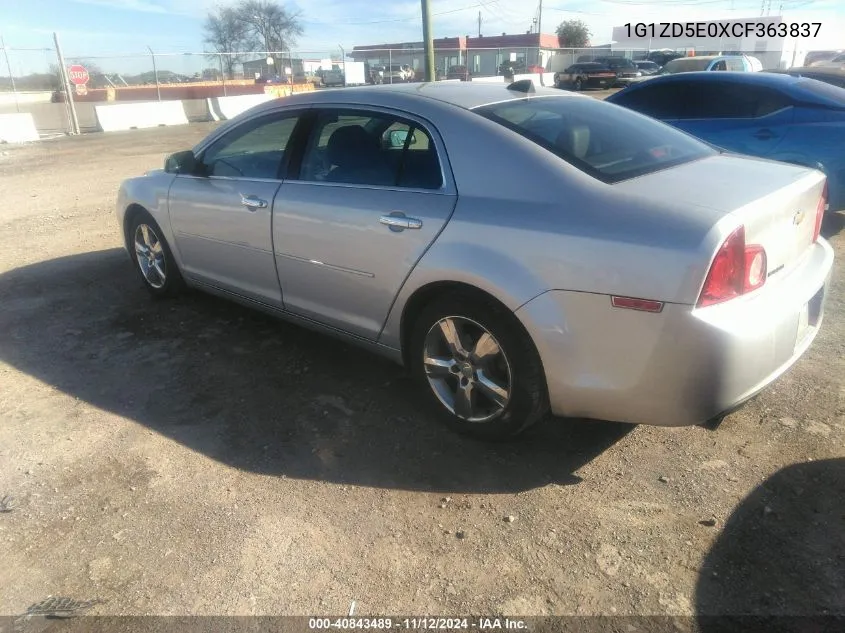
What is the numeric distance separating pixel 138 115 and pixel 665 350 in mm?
22994

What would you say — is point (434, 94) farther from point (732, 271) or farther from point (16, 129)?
point (16, 129)

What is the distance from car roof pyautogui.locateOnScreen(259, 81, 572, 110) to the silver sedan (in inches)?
0.8

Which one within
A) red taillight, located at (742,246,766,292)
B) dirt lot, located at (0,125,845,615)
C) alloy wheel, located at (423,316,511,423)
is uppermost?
red taillight, located at (742,246,766,292)

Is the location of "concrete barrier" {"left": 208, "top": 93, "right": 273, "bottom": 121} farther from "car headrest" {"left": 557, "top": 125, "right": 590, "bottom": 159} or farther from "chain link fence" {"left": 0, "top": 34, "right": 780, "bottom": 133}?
"car headrest" {"left": 557, "top": 125, "right": 590, "bottom": 159}

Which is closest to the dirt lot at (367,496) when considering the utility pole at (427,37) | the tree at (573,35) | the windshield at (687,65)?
the utility pole at (427,37)

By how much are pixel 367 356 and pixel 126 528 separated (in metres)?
1.82

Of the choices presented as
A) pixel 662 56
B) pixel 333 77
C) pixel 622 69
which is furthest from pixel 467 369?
pixel 662 56

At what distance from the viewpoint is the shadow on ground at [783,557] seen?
2.18 m

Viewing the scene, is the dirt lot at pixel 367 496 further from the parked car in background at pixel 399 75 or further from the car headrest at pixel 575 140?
the parked car in background at pixel 399 75

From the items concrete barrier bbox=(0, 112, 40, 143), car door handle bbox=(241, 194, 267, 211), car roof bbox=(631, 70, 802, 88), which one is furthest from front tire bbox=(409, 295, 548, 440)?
concrete barrier bbox=(0, 112, 40, 143)

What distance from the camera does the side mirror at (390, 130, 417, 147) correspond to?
3.35 m

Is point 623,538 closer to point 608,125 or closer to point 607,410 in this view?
point 607,410

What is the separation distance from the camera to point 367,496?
9.43ft

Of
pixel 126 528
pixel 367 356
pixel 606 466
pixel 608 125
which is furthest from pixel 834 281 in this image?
pixel 126 528
